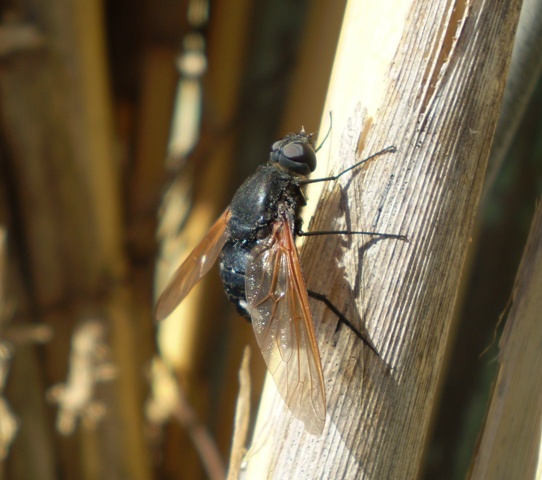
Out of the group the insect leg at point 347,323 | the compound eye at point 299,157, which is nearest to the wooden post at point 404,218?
the insect leg at point 347,323

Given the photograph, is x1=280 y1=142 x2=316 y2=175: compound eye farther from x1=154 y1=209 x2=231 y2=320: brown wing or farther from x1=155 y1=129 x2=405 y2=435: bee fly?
x1=154 y1=209 x2=231 y2=320: brown wing

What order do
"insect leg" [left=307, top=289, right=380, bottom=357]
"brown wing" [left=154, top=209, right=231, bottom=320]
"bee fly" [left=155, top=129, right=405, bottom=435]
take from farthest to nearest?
1. "brown wing" [left=154, top=209, right=231, bottom=320]
2. "bee fly" [left=155, top=129, right=405, bottom=435]
3. "insect leg" [left=307, top=289, right=380, bottom=357]

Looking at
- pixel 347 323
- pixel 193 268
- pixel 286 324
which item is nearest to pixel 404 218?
pixel 347 323

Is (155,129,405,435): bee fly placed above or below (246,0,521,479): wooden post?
below

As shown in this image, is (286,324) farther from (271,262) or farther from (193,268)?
(193,268)

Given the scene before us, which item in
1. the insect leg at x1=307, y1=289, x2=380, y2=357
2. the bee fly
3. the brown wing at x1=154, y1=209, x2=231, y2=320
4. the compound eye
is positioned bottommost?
the brown wing at x1=154, y1=209, x2=231, y2=320

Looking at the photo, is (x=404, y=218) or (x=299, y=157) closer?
(x=404, y=218)

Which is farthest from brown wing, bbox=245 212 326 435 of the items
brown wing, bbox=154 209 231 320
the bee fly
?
brown wing, bbox=154 209 231 320

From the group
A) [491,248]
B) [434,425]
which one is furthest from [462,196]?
[434,425]
